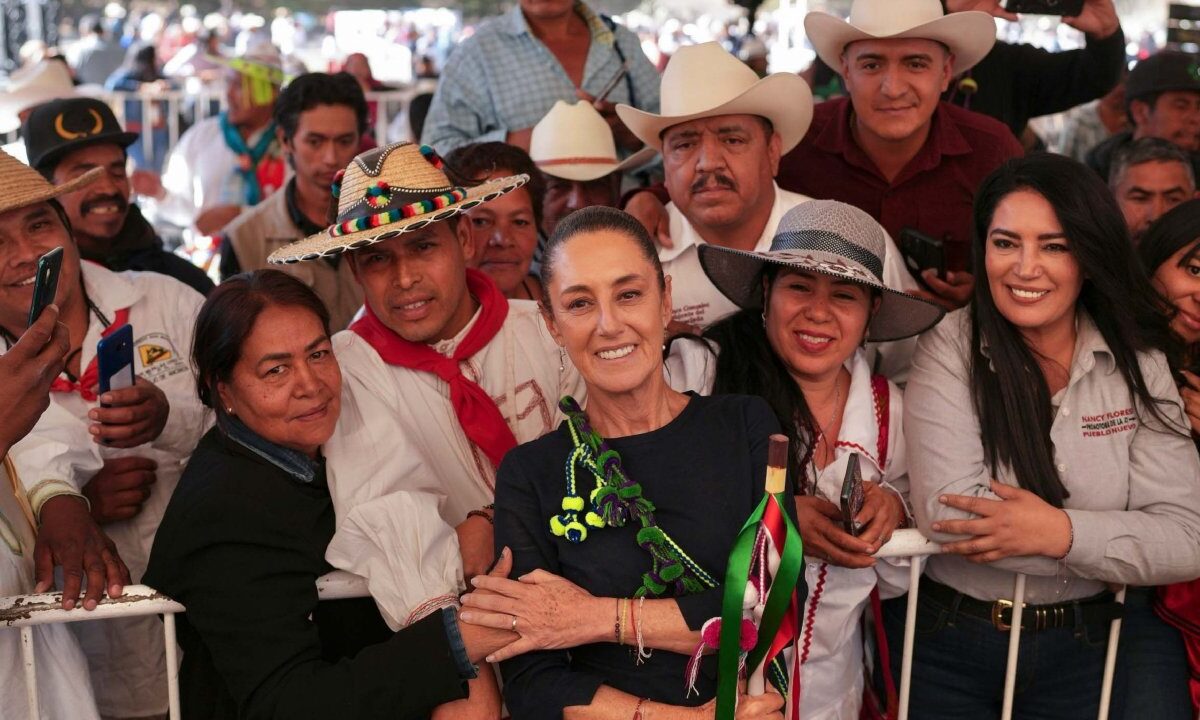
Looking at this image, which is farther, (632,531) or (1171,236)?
(1171,236)

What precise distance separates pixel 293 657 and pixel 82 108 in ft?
9.07

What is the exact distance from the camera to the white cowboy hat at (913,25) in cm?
368

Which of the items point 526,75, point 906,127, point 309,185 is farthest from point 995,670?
point 309,185

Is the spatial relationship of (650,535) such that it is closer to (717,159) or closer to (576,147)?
(717,159)

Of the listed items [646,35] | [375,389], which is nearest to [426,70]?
[646,35]

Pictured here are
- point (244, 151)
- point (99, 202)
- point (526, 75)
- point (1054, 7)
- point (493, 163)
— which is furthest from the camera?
point (244, 151)

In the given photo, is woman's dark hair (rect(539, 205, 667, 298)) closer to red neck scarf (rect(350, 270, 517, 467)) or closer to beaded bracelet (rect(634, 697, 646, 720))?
red neck scarf (rect(350, 270, 517, 467))

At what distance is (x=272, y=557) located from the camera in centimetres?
233

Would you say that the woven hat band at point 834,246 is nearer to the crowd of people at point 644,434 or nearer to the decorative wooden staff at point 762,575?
the crowd of people at point 644,434

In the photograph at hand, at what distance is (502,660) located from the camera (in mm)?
2264

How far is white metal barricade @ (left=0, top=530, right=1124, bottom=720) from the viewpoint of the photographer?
2.29 m

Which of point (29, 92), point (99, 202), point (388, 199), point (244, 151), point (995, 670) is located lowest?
point (995, 670)

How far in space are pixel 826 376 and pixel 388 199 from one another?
118 cm

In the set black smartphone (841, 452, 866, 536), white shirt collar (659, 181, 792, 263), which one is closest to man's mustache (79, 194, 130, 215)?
white shirt collar (659, 181, 792, 263)
